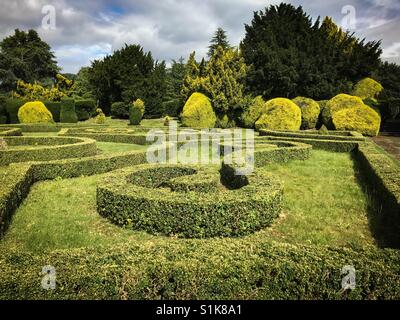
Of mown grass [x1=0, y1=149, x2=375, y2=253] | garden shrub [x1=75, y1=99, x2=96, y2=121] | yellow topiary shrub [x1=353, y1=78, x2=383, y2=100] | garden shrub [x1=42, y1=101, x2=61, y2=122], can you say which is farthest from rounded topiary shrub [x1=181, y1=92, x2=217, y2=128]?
mown grass [x1=0, y1=149, x2=375, y2=253]

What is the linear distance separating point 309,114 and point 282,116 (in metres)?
3.13

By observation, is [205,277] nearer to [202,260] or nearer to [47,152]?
[202,260]

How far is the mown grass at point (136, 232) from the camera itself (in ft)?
19.6

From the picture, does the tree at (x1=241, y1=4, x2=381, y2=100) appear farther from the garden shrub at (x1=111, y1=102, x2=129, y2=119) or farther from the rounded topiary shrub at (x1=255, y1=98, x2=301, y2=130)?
the garden shrub at (x1=111, y1=102, x2=129, y2=119)

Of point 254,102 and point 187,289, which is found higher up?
point 254,102

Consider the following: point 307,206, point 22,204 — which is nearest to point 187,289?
point 307,206

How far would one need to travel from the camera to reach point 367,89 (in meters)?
31.3

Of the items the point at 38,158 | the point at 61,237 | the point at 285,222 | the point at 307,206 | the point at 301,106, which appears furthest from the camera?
the point at 301,106

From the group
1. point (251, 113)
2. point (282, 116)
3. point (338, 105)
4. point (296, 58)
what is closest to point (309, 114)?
point (338, 105)

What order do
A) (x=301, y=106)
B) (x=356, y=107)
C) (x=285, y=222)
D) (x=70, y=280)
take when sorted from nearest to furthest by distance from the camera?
(x=70, y=280)
(x=285, y=222)
(x=356, y=107)
(x=301, y=106)

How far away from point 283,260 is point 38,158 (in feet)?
39.9

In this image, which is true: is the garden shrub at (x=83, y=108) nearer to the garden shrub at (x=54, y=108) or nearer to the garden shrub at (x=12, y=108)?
the garden shrub at (x=54, y=108)

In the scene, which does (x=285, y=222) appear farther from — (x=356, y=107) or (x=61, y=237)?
(x=356, y=107)
